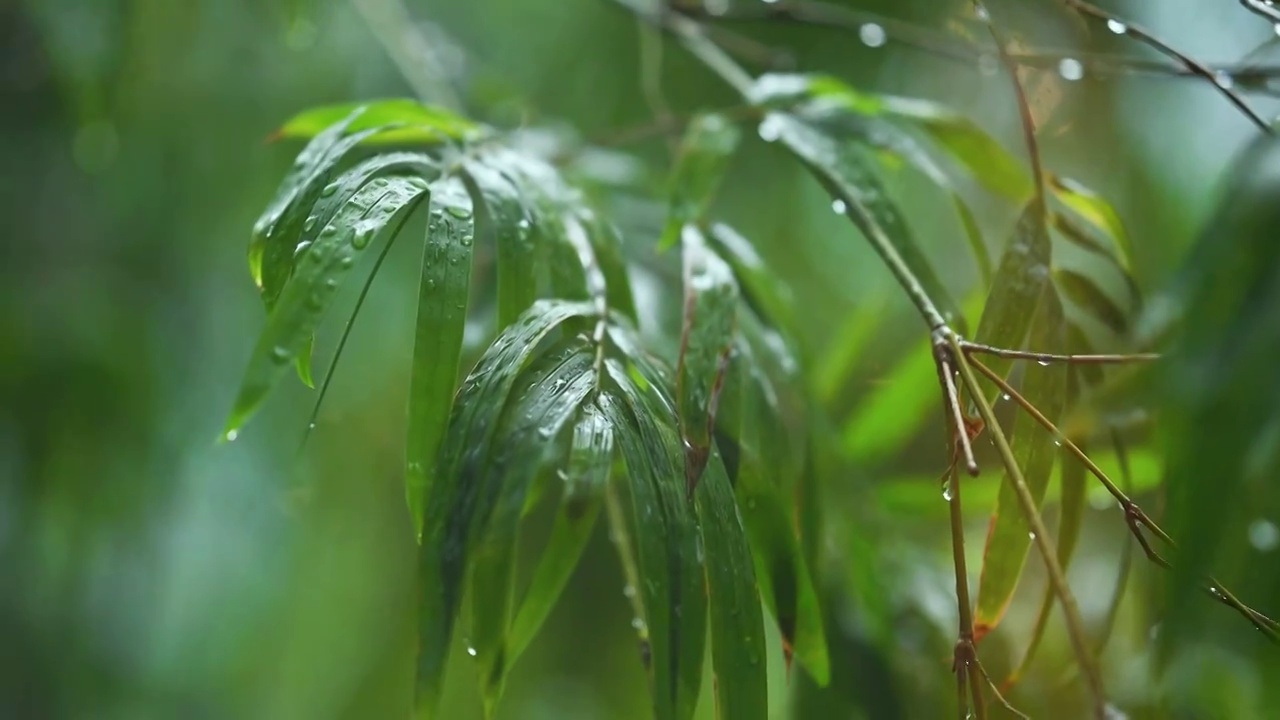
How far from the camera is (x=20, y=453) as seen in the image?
0.91 metres

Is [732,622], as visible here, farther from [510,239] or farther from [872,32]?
[872,32]

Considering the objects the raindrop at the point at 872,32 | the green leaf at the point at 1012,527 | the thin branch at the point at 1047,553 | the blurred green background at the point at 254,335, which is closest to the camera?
the thin branch at the point at 1047,553

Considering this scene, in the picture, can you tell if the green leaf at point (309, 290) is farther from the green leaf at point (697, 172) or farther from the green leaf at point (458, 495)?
the green leaf at point (697, 172)

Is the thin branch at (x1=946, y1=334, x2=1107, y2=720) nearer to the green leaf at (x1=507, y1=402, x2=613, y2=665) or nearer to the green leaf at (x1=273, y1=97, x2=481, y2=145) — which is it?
the green leaf at (x1=507, y1=402, x2=613, y2=665)

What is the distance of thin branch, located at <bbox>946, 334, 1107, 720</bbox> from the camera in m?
0.29

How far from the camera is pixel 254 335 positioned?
3.19ft

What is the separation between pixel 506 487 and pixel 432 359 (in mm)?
A: 64

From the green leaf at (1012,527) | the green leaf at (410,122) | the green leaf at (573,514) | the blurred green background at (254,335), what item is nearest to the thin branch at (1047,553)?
the green leaf at (1012,527)

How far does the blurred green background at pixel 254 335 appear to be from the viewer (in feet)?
2.80

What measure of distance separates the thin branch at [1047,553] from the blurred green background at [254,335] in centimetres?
41

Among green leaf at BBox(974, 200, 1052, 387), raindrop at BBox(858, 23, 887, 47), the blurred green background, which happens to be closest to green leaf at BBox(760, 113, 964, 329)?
green leaf at BBox(974, 200, 1052, 387)

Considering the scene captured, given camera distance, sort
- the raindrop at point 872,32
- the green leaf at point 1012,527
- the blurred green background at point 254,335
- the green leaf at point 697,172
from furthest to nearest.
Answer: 1. the blurred green background at point 254,335
2. the raindrop at point 872,32
3. the green leaf at point 697,172
4. the green leaf at point 1012,527

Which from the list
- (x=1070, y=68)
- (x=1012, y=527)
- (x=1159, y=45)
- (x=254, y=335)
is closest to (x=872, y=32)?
(x=1070, y=68)

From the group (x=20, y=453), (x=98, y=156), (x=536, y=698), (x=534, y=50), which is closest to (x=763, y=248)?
(x=534, y=50)
